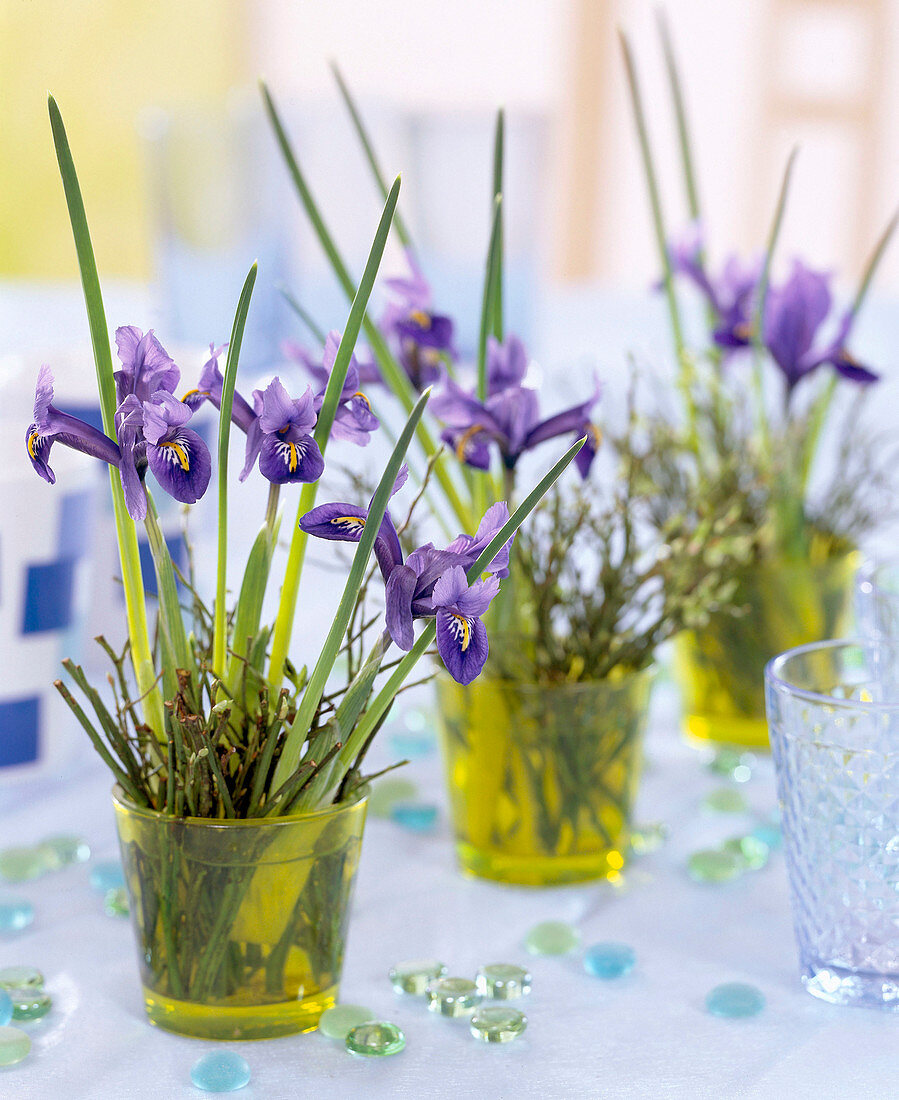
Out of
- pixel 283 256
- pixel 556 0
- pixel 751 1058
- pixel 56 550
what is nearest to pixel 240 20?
pixel 556 0

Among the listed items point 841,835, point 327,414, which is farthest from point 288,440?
point 841,835

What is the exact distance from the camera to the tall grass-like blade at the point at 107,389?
1.28 feet

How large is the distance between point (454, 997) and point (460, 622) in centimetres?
15

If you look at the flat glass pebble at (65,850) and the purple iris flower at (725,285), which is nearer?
the flat glass pebble at (65,850)

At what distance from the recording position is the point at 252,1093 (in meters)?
0.42

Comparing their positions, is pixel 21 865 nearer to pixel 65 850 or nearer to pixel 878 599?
pixel 65 850

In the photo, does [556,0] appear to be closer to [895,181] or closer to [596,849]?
[895,181]

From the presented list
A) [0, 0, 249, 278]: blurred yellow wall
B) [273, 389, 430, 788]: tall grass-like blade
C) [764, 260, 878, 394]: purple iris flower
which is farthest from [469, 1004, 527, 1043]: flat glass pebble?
[0, 0, 249, 278]: blurred yellow wall

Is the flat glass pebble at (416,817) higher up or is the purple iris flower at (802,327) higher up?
the purple iris flower at (802,327)

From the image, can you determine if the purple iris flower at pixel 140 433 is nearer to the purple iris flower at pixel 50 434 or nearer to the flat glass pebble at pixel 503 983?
the purple iris flower at pixel 50 434

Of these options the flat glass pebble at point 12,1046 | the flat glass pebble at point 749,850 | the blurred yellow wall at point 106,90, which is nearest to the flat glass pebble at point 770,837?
the flat glass pebble at point 749,850

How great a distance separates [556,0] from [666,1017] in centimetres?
403

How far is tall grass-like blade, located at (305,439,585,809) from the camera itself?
39 centimetres

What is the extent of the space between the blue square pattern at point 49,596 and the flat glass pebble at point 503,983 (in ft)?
0.85
